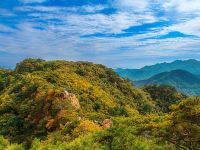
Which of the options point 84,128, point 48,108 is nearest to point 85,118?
point 48,108

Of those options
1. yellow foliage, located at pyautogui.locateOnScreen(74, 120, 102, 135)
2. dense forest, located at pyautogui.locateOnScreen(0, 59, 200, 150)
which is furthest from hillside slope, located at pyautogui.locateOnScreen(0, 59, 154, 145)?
yellow foliage, located at pyautogui.locateOnScreen(74, 120, 102, 135)

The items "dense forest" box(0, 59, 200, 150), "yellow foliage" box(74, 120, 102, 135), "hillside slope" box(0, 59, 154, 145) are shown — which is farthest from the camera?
"hillside slope" box(0, 59, 154, 145)

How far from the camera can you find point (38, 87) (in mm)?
63688

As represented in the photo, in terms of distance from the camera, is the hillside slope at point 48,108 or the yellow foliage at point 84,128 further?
the hillside slope at point 48,108

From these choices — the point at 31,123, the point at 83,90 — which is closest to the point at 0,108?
the point at 31,123

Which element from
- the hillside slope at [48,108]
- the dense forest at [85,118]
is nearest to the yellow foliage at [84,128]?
the dense forest at [85,118]

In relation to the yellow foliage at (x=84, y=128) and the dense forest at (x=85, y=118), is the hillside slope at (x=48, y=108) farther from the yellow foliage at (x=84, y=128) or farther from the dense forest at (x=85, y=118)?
the yellow foliage at (x=84, y=128)

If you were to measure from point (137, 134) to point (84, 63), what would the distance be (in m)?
96.7

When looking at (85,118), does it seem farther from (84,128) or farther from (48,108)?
(84,128)

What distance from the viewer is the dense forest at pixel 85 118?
2386cm

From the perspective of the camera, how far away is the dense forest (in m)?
23.9

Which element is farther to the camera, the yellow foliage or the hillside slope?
the hillside slope

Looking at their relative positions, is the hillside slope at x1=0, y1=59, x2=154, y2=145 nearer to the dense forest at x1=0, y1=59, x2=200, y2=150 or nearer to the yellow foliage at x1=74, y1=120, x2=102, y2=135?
the dense forest at x1=0, y1=59, x2=200, y2=150

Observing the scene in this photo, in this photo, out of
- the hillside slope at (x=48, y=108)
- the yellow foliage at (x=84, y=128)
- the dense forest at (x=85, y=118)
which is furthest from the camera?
the hillside slope at (x=48, y=108)
